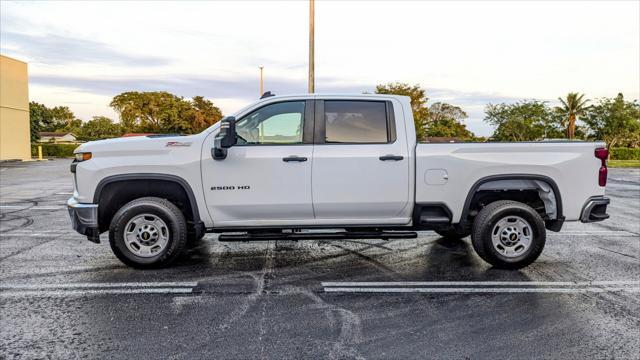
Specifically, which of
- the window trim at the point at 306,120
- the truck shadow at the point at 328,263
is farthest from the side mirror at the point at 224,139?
the truck shadow at the point at 328,263

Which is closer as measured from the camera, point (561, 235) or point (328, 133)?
point (328, 133)

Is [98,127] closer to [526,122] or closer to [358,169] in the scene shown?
[526,122]

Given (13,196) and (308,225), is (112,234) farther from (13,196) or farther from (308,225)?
(13,196)

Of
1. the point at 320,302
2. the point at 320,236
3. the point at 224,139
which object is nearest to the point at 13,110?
the point at 224,139

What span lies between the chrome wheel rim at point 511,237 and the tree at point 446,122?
54.5 meters

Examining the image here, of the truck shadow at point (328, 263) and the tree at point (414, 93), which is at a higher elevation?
the tree at point (414, 93)

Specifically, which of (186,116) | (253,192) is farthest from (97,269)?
(186,116)

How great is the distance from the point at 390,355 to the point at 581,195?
141 inches

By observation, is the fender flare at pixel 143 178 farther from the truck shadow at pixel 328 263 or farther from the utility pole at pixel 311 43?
the utility pole at pixel 311 43

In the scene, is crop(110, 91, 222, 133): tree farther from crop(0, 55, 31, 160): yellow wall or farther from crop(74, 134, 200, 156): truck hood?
crop(74, 134, 200, 156): truck hood

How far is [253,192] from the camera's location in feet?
18.7

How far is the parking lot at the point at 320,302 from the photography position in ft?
12.3

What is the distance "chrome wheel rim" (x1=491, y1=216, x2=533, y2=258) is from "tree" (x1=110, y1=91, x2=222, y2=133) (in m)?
62.0

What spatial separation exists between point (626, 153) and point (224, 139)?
2255 inches
